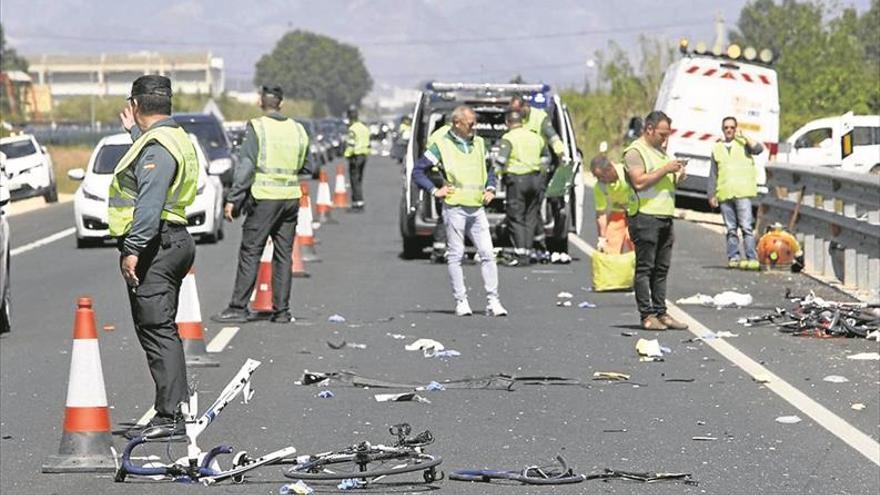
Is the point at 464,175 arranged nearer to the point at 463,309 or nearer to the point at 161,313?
the point at 463,309

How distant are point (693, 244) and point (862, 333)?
38.0 ft

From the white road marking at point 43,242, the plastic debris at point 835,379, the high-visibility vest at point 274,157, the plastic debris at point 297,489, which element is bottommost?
the white road marking at point 43,242

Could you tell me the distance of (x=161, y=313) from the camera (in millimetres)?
10219

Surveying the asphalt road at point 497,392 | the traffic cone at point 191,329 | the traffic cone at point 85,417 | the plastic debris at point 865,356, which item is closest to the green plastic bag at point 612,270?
the asphalt road at point 497,392

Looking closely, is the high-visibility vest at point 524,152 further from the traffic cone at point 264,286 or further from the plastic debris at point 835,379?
the plastic debris at point 835,379

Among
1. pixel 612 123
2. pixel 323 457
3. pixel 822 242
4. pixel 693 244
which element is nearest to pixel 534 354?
pixel 323 457

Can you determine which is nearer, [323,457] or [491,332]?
[323,457]

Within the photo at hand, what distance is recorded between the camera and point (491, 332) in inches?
619

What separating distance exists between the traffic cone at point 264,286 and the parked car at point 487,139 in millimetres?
5497

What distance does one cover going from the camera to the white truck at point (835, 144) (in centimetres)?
2981

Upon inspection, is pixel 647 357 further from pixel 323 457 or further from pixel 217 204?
pixel 217 204

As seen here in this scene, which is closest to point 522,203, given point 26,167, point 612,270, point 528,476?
point 612,270

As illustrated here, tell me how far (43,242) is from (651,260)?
45.6ft

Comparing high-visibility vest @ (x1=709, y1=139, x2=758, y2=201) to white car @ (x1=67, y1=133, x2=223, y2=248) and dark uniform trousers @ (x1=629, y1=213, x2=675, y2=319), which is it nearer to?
dark uniform trousers @ (x1=629, y1=213, x2=675, y2=319)
